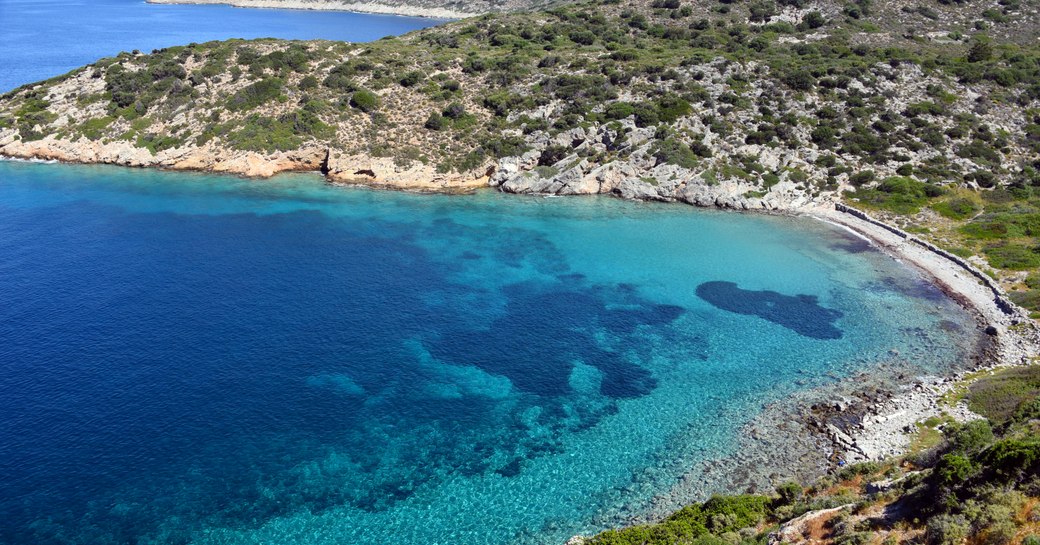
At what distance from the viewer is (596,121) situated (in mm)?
80125

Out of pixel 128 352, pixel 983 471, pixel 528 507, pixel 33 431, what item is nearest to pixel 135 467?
pixel 33 431

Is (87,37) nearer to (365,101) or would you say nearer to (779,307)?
(365,101)

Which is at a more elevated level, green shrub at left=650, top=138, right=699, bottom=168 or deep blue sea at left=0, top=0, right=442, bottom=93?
deep blue sea at left=0, top=0, right=442, bottom=93

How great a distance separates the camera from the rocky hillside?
72125 millimetres

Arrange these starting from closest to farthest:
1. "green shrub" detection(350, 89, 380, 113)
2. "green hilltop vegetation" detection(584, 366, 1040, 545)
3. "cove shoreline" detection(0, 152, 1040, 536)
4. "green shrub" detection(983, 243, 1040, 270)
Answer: "green hilltop vegetation" detection(584, 366, 1040, 545) < "cove shoreline" detection(0, 152, 1040, 536) < "green shrub" detection(983, 243, 1040, 270) < "green shrub" detection(350, 89, 380, 113)

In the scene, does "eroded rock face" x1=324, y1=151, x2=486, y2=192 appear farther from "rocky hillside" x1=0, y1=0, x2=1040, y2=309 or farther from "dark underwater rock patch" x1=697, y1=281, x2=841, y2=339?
"dark underwater rock patch" x1=697, y1=281, x2=841, y2=339

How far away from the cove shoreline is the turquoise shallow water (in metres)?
1.14

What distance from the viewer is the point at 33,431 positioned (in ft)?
104

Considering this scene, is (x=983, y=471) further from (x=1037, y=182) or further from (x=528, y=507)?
(x=1037, y=182)

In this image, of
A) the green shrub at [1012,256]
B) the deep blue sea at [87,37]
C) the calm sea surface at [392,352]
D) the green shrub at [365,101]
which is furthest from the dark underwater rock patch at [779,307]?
the deep blue sea at [87,37]

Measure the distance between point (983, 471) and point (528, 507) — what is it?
58.3 ft

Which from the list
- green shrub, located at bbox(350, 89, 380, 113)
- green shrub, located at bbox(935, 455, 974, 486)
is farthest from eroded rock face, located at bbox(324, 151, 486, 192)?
green shrub, located at bbox(935, 455, 974, 486)

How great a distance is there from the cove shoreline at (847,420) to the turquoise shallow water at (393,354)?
114 centimetres

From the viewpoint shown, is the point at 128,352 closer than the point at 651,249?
Yes
